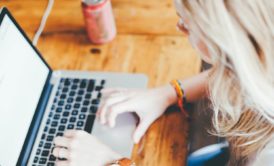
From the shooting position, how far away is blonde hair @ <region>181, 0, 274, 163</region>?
64cm

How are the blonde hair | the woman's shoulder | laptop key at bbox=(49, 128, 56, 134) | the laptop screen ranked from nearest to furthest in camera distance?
1. the blonde hair
2. the woman's shoulder
3. the laptop screen
4. laptop key at bbox=(49, 128, 56, 134)

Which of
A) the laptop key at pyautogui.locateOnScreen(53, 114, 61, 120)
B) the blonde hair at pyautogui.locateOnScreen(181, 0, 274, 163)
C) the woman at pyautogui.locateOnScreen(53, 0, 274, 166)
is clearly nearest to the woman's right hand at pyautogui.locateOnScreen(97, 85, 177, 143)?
the woman at pyautogui.locateOnScreen(53, 0, 274, 166)

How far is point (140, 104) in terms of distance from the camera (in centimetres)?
101

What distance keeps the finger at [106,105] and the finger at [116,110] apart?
0.01 metres

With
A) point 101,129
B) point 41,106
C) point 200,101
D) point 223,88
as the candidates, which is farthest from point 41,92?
point 223,88

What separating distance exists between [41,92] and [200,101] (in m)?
0.40

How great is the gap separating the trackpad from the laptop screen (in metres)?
0.17

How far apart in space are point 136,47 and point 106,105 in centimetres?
23

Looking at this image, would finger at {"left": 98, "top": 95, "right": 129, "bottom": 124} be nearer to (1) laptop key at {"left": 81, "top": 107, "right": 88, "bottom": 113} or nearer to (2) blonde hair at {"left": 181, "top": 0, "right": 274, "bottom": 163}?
(1) laptop key at {"left": 81, "top": 107, "right": 88, "bottom": 113}

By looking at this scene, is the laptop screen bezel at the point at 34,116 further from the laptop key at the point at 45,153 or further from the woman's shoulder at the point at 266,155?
the woman's shoulder at the point at 266,155

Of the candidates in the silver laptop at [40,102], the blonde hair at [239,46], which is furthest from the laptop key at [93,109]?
the blonde hair at [239,46]

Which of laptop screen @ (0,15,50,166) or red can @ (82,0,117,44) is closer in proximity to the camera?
laptop screen @ (0,15,50,166)

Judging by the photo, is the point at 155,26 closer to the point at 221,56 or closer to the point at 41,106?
the point at 41,106

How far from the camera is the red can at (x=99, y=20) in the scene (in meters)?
1.09
